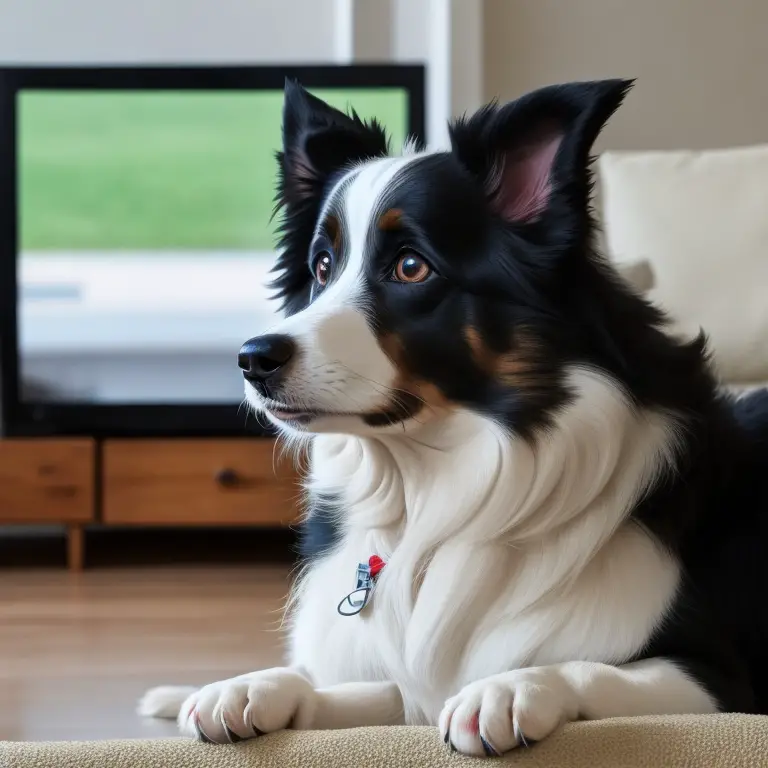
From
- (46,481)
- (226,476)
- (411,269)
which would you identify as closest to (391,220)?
(411,269)

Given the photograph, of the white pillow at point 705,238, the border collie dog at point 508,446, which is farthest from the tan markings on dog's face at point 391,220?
the white pillow at point 705,238

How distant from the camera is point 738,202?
8.88 feet

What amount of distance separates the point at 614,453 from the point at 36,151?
8.56 ft

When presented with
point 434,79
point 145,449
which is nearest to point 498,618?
point 145,449

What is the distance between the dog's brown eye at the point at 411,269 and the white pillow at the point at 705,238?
1300 millimetres

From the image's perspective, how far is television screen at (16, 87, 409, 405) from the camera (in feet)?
11.0

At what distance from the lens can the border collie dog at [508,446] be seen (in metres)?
1.24

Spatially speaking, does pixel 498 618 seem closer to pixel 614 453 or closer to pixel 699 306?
pixel 614 453

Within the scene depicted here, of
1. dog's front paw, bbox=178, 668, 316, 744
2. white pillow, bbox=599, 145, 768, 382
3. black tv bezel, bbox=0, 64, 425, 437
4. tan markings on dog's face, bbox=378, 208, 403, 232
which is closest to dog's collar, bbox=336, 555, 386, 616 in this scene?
dog's front paw, bbox=178, 668, 316, 744

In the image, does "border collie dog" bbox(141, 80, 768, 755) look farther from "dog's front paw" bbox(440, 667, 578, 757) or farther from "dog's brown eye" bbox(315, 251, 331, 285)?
"dog's front paw" bbox(440, 667, 578, 757)

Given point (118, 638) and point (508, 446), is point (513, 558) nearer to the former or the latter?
point (508, 446)

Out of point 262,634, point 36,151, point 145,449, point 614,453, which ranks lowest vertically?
point 262,634

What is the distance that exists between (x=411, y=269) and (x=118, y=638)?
1469mm

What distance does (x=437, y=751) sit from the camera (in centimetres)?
98
